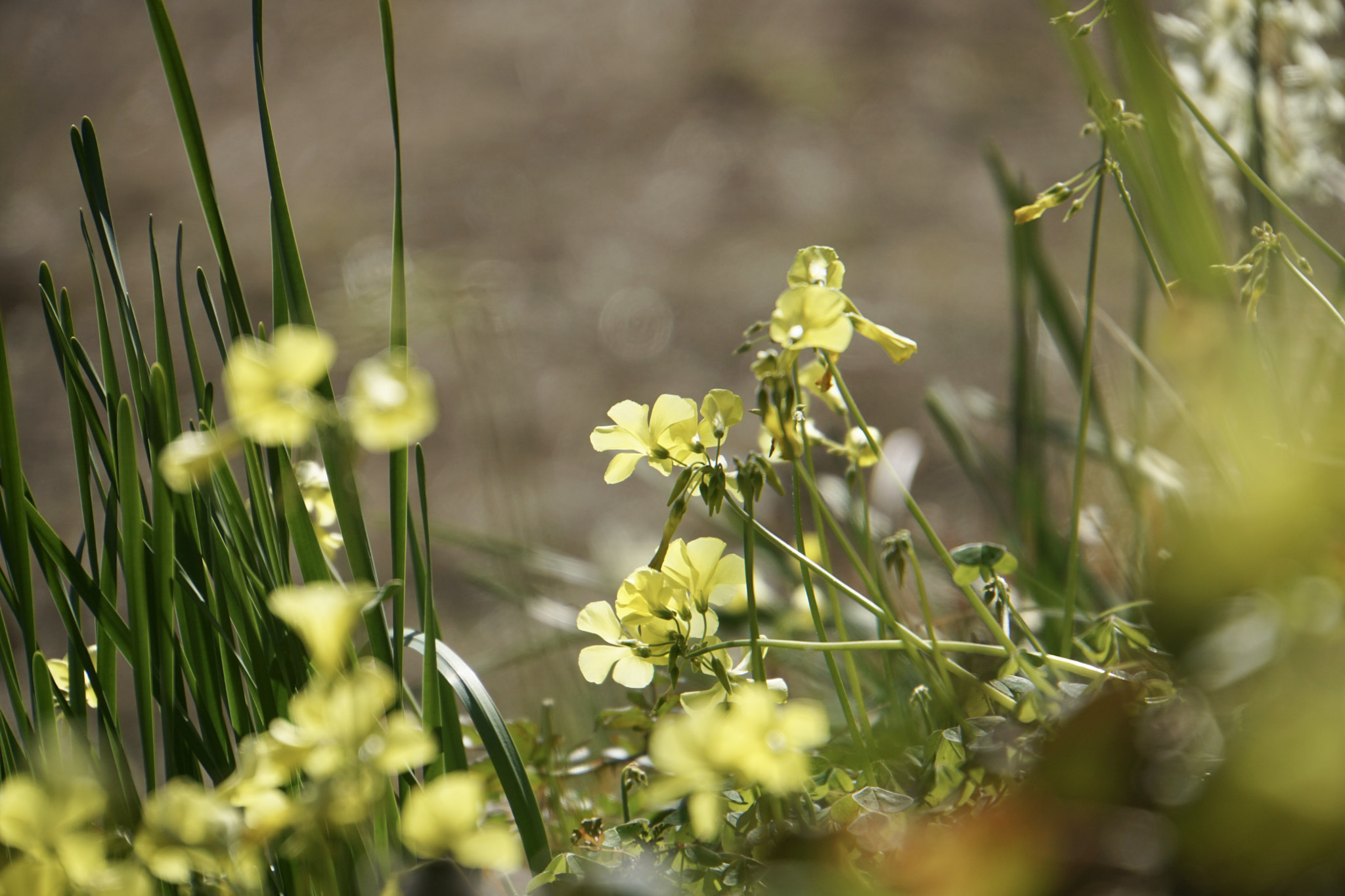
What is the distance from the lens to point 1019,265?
0.52 metres

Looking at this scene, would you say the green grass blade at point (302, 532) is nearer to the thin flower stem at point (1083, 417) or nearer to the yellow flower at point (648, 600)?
the yellow flower at point (648, 600)

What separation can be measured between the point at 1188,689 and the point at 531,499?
1470 millimetres

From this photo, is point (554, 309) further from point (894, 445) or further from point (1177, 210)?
point (1177, 210)

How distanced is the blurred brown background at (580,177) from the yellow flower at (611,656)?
1.17m

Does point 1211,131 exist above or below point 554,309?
above

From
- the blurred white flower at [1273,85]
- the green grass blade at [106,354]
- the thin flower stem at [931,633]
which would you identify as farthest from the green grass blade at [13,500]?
the blurred white flower at [1273,85]

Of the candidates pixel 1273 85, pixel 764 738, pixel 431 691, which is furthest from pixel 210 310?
pixel 1273 85

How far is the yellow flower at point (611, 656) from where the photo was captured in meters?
0.25

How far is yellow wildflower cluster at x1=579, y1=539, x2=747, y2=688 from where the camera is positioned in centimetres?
24

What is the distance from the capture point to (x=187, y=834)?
0.48ft

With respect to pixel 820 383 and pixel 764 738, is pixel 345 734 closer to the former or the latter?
pixel 764 738

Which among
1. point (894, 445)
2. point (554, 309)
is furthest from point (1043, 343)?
point (554, 309)

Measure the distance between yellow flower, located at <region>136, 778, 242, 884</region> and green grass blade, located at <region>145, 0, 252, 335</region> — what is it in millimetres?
171

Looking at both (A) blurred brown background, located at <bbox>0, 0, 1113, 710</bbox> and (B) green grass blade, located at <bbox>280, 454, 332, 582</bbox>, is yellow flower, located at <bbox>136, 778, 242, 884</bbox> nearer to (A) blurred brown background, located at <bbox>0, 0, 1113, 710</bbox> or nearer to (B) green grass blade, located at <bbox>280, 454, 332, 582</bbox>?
(B) green grass blade, located at <bbox>280, 454, 332, 582</bbox>
